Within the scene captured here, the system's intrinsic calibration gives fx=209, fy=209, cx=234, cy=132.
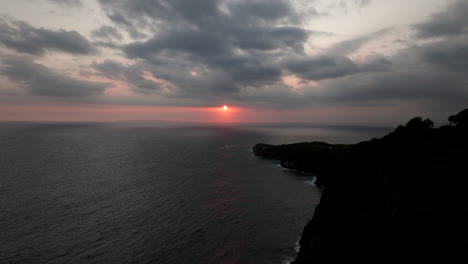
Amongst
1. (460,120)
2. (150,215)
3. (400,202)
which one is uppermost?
(460,120)

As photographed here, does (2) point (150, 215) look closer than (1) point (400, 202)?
No

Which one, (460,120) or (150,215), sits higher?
(460,120)

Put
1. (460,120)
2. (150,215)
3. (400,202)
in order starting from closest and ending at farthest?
1. (400,202)
2. (460,120)
3. (150,215)

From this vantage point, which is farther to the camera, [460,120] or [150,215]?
[150,215]

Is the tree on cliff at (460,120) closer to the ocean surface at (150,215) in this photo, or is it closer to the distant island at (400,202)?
the distant island at (400,202)

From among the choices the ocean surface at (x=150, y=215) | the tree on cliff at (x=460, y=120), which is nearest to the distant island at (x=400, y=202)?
the tree on cliff at (x=460, y=120)

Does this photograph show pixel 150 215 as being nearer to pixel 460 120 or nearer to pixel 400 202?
pixel 400 202

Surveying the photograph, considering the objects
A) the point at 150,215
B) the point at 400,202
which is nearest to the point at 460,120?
the point at 400,202

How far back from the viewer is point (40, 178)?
2970 inches

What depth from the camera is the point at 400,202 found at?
2362 centimetres

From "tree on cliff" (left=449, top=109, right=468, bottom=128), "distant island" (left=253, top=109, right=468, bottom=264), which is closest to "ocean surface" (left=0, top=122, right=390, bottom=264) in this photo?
"distant island" (left=253, top=109, right=468, bottom=264)

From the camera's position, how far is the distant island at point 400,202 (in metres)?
19.9

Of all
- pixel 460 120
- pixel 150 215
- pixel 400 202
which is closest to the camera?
pixel 400 202

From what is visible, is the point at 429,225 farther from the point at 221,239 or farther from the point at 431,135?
the point at 221,239
